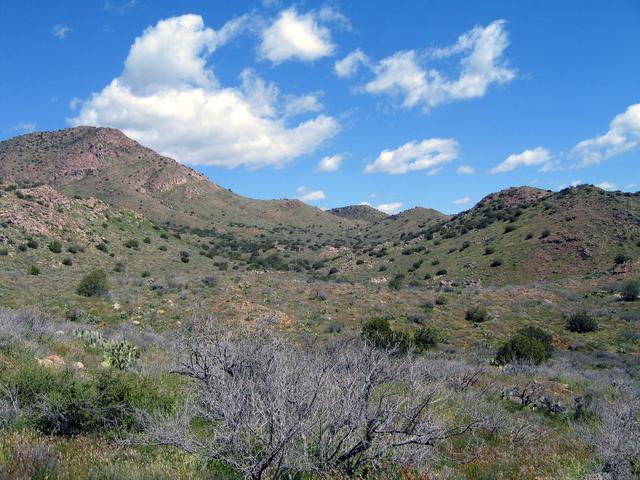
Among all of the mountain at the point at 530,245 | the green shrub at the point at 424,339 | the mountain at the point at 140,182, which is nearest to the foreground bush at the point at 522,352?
the green shrub at the point at 424,339

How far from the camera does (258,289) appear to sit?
26.5m

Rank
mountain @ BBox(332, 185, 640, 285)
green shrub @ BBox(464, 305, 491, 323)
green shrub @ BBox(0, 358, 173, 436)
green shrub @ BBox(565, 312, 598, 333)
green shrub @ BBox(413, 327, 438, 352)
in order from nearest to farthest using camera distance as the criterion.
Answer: green shrub @ BBox(0, 358, 173, 436), green shrub @ BBox(413, 327, 438, 352), green shrub @ BBox(565, 312, 598, 333), green shrub @ BBox(464, 305, 491, 323), mountain @ BBox(332, 185, 640, 285)

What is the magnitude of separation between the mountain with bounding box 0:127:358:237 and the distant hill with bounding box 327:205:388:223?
3020 cm

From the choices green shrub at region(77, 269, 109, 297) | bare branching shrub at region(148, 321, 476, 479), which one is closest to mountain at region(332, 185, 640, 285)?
green shrub at region(77, 269, 109, 297)

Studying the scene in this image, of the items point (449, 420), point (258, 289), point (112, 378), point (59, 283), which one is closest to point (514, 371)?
point (449, 420)

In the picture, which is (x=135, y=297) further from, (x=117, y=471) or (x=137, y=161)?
(x=137, y=161)

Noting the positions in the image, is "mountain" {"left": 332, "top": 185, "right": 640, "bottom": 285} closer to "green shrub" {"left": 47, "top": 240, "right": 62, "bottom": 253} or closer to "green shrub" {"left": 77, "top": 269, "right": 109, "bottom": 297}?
"green shrub" {"left": 47, "top": 240, "right": 62, "bottom": 253}

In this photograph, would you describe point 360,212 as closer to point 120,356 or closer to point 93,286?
point 93,286

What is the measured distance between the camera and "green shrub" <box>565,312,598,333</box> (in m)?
21.5

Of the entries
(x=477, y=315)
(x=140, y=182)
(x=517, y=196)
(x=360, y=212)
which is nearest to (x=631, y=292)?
(x=477, y=315)

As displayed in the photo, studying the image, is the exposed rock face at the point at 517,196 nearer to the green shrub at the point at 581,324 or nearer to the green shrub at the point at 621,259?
the green shrub at the point at 621,259

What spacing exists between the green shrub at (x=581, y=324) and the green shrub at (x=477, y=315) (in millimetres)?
3993

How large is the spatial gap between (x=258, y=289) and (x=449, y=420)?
20291 mm

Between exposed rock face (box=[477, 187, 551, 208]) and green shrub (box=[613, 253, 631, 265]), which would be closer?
green shrub (box=[613, 253, 631, 265])
